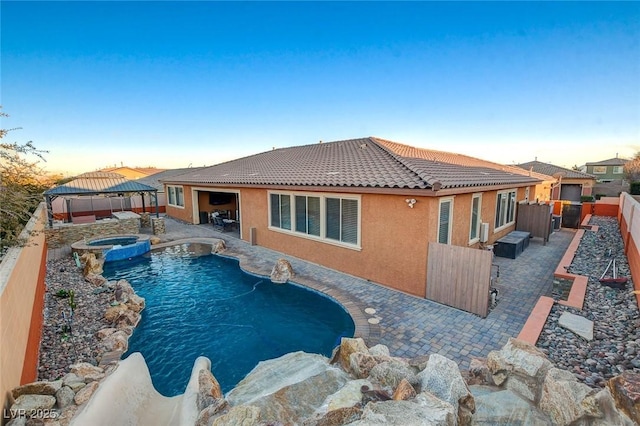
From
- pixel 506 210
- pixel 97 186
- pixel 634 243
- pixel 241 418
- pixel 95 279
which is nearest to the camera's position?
pixel 241 418

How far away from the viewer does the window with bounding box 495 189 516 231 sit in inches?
564

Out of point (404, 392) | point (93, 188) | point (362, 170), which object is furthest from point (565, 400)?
point (93, 188)

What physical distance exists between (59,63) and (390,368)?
60.8 feet

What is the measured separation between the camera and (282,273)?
1090 cm

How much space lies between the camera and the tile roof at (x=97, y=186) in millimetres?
17500

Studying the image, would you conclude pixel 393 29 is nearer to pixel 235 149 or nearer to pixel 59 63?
pixel 59 63

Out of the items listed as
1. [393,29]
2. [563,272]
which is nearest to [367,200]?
[563,272]

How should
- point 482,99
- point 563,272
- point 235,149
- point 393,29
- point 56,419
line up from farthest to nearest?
1. point 235,149
2. point 482,99
3. point 393,29
4. point 563,272
5. point 56,419

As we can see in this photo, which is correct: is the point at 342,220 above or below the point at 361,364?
above

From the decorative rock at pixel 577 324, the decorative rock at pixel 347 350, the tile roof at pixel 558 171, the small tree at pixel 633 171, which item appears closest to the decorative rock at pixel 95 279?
the decorative rock at pixel 347 350

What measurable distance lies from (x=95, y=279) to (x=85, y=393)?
831 cm

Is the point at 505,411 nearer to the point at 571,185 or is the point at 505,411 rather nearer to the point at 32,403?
the point at 32,403

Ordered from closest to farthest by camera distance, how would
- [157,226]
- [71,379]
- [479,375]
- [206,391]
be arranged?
1. [71,379]
2. [479,375]
3. [206,391]
4. [157,226]

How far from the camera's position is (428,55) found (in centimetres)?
1659
